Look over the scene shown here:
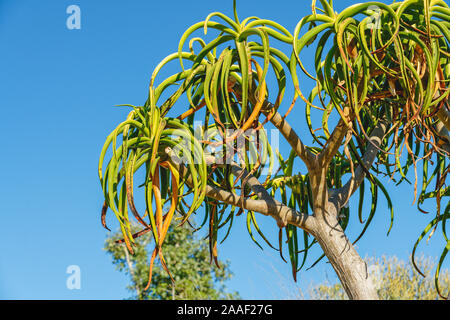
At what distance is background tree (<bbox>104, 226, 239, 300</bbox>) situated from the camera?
36.0ft

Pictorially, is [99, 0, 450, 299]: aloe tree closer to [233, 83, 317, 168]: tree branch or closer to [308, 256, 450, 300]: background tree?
[233, 83, 317, 168]: tree branch

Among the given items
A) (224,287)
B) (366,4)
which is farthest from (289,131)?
(224,287)

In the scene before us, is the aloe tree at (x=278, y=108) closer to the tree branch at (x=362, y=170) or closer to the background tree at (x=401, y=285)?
the tree branch at (x=362, y=170)

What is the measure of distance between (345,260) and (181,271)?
26.5 feet

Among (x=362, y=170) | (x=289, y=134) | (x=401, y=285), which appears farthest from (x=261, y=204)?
(x=401, y=285)

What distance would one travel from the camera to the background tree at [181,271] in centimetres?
1098

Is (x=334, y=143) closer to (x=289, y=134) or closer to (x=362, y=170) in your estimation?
(x=289, y=134)

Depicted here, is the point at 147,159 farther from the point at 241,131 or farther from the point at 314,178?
the point at 314,178

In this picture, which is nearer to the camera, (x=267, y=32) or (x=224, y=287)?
(x=267, y=32)

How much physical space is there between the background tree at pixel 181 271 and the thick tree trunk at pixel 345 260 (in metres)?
7.25

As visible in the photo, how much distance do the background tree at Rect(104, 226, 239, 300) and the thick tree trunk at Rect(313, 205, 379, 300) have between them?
725 cm

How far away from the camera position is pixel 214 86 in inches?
126

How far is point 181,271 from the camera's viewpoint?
442 inches

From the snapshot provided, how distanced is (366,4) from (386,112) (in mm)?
795
